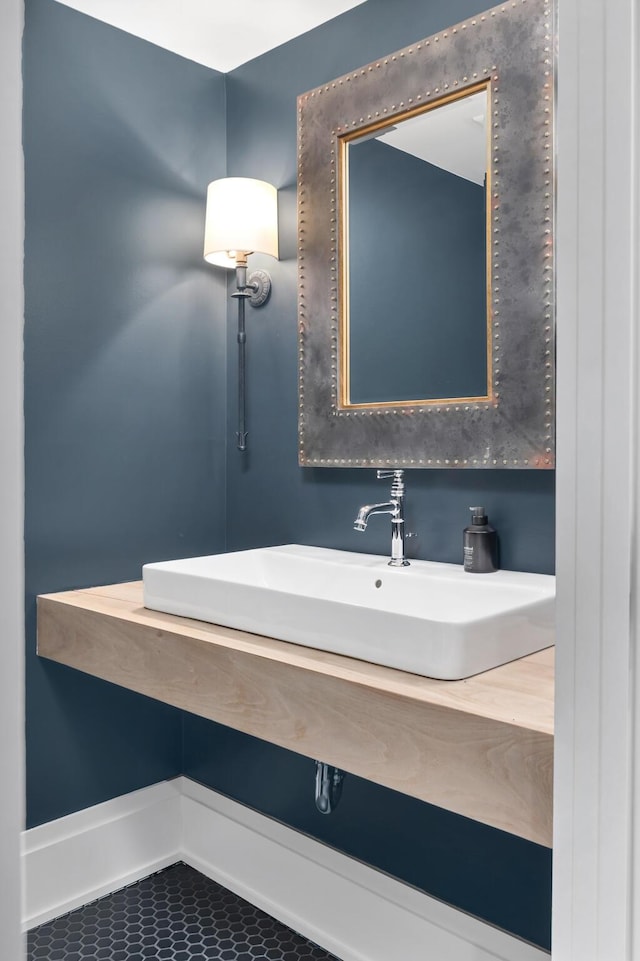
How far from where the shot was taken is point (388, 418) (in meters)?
1.94

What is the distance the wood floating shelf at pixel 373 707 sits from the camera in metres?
1.05

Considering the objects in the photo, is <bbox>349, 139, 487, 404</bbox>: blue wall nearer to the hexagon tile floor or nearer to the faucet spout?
the faucet spout

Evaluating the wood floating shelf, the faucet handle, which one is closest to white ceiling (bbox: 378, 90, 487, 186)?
the faucet handle

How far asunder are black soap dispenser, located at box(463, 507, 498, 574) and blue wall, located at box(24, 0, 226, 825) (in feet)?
3.12

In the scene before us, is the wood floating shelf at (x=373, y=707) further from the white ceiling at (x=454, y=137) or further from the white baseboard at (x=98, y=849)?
the white ceiling at (x=454, y=137)

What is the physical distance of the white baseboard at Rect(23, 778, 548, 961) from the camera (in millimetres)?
1785

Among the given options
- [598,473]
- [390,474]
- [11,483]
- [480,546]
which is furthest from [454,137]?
[11,483]

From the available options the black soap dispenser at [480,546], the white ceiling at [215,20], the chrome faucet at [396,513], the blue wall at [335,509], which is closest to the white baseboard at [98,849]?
the blue wall at [335,509]

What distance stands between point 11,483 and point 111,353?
1927mm

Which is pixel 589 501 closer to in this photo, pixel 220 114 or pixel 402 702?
pixel 402 702

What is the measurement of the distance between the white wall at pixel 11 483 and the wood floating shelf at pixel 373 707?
83 cm

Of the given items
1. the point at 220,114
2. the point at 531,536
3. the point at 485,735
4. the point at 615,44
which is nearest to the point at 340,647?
the point at 485,735

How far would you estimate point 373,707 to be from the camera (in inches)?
47.5

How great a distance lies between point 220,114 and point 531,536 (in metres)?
1.61
